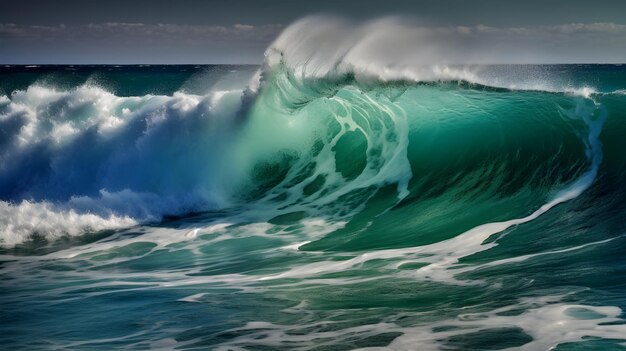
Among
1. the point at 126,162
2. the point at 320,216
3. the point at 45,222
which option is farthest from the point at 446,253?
the point at 126,162

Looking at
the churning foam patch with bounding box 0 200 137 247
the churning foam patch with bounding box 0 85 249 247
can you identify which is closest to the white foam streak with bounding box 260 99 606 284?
the churning foam patch with bounding box 0 200 137 247

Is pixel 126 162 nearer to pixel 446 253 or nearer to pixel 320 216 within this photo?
pixel 320 216

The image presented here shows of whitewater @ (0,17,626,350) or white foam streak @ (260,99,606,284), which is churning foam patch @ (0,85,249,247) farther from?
white foam streak @ (260,99,606,284)

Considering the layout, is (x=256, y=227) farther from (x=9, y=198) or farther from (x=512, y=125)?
(x=9, y=198)

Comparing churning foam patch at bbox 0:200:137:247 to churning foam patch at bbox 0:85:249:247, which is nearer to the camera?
churning foam patch at bbox 0:200:137:247

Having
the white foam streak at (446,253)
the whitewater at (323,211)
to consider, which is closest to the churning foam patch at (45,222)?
the whitewater at (323,211)

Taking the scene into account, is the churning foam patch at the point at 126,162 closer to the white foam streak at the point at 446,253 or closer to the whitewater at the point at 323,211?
the whitewater at the point at 323,211

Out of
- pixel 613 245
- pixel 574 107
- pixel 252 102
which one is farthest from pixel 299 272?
pixel 574 107
